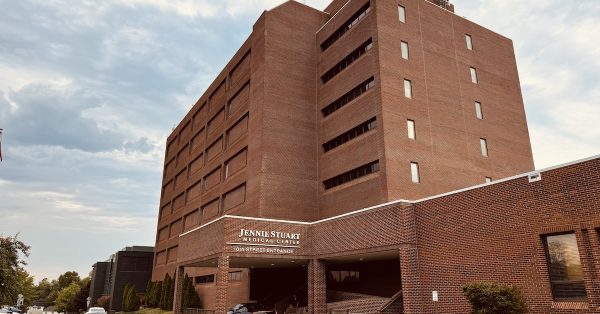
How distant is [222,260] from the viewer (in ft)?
99.0

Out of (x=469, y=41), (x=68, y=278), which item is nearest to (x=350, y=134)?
(x=469, y=41)

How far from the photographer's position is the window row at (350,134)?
36.8 m

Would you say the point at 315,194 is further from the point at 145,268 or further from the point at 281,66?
the point at 145,268

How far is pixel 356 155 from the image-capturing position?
123 feet

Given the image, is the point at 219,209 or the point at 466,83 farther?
the point at 219,209

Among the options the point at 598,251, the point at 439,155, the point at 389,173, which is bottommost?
the point at 598,251

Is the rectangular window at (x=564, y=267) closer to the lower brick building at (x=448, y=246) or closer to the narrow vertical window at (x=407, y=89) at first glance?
the lower brick building at (x=448, y=246)

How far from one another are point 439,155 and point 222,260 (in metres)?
19.4

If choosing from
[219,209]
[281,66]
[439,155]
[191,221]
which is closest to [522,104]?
[439,155]

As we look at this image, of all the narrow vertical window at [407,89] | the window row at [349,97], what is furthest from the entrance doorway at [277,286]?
the narrow vertical window at [407,89]

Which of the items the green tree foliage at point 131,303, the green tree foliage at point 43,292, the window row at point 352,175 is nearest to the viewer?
the window row at point 352,175

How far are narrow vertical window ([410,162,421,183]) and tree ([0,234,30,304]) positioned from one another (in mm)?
30390

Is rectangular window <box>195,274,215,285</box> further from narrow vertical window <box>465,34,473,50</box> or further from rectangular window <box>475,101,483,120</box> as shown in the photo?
narrow vertical window <box>465,34,473,50</box>

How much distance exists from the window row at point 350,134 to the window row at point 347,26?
10.1 m
